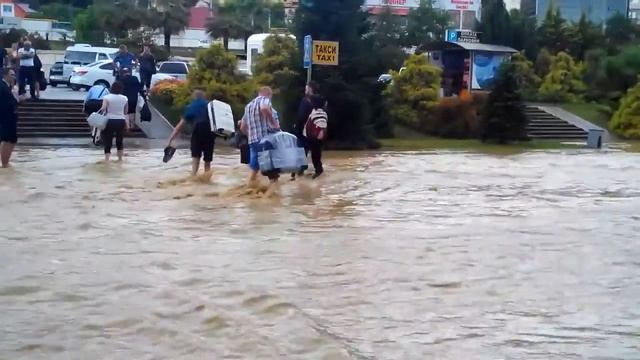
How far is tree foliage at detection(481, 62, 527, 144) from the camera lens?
33.6 meters

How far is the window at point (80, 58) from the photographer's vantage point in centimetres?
4481

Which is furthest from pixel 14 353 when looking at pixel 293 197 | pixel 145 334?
pixel 293 197

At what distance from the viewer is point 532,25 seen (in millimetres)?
56281

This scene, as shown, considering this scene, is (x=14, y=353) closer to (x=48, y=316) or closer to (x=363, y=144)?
(x=48, y=316)

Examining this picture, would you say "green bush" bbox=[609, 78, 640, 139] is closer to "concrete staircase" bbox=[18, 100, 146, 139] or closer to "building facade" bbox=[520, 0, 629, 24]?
"concrete staircase" bbox=[18, 100, 146, 139]

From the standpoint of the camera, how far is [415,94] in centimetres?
3575

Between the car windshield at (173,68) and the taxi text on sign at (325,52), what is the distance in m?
18.4

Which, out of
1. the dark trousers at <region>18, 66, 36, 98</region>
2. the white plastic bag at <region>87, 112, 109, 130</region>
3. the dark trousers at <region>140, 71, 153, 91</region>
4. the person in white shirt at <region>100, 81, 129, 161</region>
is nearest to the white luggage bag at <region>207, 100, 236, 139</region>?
the person in white shirt at <region>100, 81, 129, 161</region>

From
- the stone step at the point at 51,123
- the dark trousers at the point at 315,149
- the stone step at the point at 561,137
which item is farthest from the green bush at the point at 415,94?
the dark trousers at the point at 315,149

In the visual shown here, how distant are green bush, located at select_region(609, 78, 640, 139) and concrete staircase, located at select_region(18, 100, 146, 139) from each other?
1912cm

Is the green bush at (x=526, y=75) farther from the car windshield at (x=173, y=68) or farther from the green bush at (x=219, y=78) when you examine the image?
the green bush at (x=219, y=78)

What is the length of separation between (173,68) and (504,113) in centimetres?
1559

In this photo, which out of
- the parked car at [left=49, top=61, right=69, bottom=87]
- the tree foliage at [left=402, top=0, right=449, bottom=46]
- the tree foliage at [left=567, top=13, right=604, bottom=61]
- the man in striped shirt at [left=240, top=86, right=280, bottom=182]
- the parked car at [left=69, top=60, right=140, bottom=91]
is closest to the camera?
the man in striped shirt at [left=240, top=86, right=280, bottom=182]

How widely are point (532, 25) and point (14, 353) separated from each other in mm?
51566
